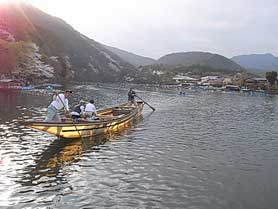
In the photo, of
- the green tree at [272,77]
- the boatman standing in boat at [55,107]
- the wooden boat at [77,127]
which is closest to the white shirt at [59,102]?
the boatman standing in boat at [55,107]

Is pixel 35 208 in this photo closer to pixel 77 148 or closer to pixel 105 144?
pixel 77 148

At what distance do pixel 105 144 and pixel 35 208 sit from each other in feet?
45.9

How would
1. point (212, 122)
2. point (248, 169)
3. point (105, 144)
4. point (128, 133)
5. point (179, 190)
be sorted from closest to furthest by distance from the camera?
point (179, 190)
point (248, 169)
point (105, 144)
point (128, 133)
point (212, 122)

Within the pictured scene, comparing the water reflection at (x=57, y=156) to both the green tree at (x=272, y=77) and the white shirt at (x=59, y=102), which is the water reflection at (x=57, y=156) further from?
the green tree at (x=272, y=77)

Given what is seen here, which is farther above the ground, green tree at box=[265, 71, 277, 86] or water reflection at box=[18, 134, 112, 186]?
green tree at box=[265, 71, 277, 86]

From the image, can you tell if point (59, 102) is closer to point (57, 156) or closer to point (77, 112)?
point (77, 112)

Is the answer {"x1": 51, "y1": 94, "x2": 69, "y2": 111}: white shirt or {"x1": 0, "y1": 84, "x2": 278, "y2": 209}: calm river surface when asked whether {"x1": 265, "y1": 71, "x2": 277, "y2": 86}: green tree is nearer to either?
{"x1": 0, "y1": 84, "x2": 278, "y2": 209}: calm river surface

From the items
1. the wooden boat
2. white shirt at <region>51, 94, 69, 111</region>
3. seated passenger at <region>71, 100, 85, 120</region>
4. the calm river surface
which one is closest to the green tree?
the calm river surface

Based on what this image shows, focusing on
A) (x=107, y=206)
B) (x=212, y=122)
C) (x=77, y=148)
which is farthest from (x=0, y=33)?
(x=107, y=206)

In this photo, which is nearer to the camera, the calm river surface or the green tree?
the calm river surface

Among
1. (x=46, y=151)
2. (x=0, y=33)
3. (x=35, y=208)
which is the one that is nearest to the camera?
(x=35, y=208)

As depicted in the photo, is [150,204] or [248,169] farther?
[248,169]

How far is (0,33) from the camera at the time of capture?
185750mm

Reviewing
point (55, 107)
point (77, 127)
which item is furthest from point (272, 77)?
point (55, 107)
